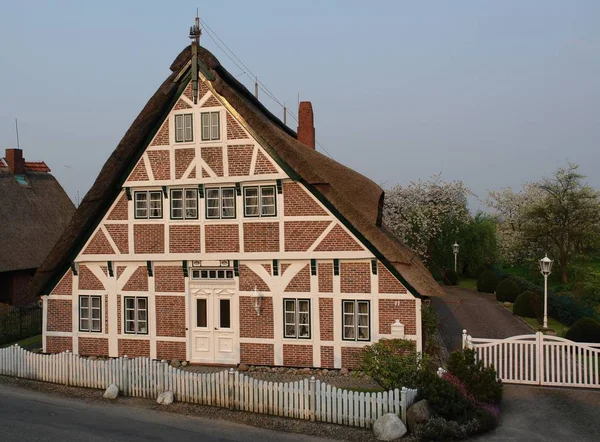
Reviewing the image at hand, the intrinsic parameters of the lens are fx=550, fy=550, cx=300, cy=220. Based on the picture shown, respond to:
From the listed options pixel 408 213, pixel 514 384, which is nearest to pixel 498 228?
pixel 408 213

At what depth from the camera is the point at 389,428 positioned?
11.0 m

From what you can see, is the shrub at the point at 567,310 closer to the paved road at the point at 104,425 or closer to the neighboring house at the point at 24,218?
the paved road at the point at 104,425

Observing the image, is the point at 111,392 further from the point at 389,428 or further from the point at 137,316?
the point at 389,428

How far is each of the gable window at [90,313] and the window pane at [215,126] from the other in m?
6.43

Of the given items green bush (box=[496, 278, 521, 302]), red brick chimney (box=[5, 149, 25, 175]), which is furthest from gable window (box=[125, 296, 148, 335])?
green bush (box=[496, 278, 521, 302])

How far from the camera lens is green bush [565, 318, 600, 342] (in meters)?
18.0

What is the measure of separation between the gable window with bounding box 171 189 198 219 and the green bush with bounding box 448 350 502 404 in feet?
28.6

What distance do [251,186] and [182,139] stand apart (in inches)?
105

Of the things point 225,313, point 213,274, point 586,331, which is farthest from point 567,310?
point 213,274

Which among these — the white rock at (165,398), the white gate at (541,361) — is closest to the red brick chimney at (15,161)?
the white rock at (165,398)

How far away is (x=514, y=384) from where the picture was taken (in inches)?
573

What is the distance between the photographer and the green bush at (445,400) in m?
11.3

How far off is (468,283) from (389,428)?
34.3 m

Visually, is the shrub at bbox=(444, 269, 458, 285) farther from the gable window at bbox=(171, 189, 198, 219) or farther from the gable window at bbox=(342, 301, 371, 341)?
the gable window at bbox=(171, 189, 198, 219)
